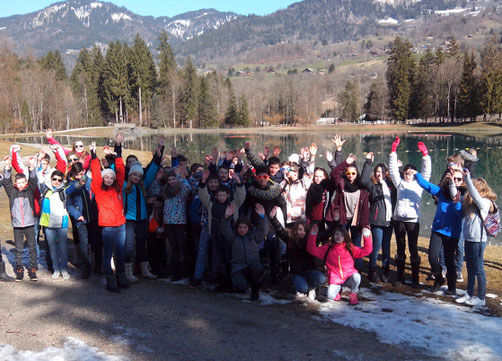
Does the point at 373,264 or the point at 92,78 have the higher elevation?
the point at 92,78

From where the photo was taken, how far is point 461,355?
14.7ft

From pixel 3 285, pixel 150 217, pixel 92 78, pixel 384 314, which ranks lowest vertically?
pixel 384 314

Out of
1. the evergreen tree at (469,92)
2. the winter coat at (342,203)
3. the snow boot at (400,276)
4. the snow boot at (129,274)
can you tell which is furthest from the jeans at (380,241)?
the evergreen tree at (469,92)

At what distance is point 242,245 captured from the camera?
6.10 meters

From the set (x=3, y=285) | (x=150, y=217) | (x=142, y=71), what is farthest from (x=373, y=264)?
(x=142, y=71)

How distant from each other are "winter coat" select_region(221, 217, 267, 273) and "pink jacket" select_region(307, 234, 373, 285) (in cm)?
76

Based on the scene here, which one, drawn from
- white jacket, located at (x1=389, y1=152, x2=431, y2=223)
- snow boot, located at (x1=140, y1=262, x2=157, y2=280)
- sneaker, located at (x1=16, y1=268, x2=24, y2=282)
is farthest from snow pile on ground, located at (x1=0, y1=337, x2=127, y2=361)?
white jacket, located at (x1=389, y1=152, x2=431, y2=223)

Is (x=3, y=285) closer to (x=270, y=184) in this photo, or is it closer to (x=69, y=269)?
(x=69, y=269)

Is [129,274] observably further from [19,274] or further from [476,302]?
[476,302]

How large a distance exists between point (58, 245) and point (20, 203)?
0.81 metres

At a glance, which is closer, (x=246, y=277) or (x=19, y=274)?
(x=246, y=277)

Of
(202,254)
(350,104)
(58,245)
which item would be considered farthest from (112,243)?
(350,104)

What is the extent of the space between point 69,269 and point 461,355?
558 cm

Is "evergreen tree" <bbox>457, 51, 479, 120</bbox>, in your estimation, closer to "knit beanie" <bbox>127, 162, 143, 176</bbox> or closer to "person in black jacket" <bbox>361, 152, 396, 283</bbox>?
"person in black jacket" <bbox>361, 152, 396, 283</bbox>
